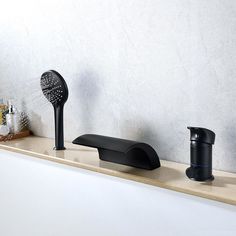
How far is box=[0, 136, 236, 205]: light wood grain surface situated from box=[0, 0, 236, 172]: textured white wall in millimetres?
74

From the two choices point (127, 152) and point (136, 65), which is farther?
point (136, 65)

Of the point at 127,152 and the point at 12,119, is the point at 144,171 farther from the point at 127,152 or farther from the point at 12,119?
the point at 12,119

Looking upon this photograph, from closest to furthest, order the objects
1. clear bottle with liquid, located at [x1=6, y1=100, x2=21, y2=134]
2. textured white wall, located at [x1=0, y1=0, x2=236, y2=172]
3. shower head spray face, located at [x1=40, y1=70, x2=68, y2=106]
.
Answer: textured white wall, located at [x1=0, y1=0, x2=236, y2=172]
shower head spray face, located at [x1=40, y1=70, x2=68, y2=106]
clear bottle with liquid, located at [x1=6, y1=100, x2=21, y2=134]

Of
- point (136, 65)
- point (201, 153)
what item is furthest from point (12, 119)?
point (201, 153)

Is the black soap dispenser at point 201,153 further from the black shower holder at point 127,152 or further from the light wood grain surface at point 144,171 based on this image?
the black shower holder at point 127,152

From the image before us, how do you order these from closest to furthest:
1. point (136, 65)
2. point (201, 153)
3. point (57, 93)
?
point (201, 153), point (136, 65), point (57, 93)

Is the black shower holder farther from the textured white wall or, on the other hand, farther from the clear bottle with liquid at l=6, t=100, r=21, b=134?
the clear bottle with liquid at l=6, t=100, r=21, b=134

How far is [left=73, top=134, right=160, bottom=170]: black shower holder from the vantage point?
0.96m

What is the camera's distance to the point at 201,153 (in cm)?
87

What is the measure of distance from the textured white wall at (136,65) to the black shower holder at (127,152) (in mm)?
104

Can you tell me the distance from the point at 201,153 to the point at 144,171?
187mm

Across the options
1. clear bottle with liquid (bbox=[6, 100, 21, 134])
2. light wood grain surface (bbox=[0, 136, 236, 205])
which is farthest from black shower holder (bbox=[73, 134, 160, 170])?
clear bottle with liquid (bbox=[6, 100, 21, 134])

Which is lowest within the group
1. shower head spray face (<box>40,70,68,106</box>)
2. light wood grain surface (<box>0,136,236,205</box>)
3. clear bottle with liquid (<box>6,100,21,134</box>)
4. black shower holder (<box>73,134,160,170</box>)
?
light wood grain surface (<box>0,136,236,205</box>)

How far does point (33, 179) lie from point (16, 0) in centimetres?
76
